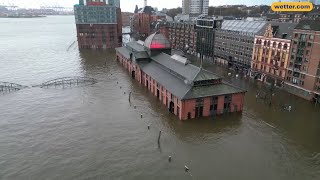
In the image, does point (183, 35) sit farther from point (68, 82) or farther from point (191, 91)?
point (191, 91)

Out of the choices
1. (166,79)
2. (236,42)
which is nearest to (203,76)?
(166,79)

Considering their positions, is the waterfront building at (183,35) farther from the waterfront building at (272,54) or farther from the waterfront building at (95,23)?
the waterfront building at (272,54)

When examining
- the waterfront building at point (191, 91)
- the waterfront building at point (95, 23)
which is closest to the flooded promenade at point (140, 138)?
the waterfront building at point (191, 91)

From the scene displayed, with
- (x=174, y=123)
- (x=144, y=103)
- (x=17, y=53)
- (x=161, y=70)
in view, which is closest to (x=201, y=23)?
(x=161, y=70)

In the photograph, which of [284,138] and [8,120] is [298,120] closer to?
[284,138]

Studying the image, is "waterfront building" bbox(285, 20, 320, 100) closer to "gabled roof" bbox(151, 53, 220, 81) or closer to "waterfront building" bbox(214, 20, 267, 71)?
"waterfront building" bbox(214, 20, 267, 71)

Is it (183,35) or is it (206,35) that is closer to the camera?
(206,35)
